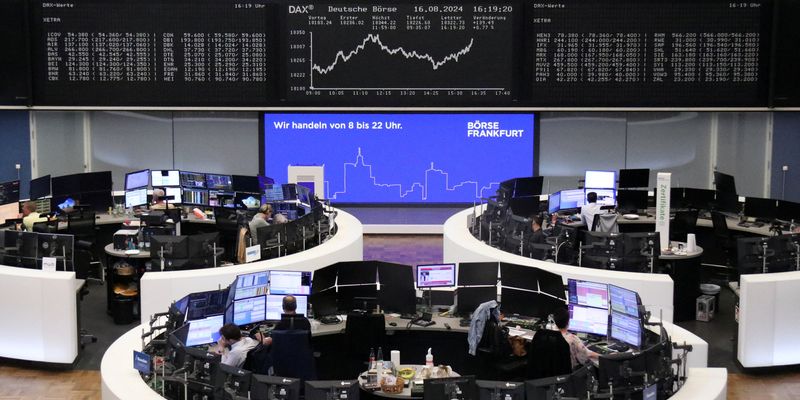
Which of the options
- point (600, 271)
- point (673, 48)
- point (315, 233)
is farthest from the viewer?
point (673, 48)

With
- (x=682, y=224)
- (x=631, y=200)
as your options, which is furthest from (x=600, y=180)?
(x=682, y=224)

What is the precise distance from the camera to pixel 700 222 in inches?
577

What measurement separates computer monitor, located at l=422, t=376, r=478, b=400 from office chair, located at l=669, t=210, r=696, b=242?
7766 millimetres

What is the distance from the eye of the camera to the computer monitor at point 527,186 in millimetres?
14514

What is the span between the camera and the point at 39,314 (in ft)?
35.3

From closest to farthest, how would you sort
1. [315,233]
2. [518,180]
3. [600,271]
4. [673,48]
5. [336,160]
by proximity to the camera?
[600,271] < [315,233] < [518,180] < [673,48] < [336,160]

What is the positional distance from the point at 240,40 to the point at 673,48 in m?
6.32

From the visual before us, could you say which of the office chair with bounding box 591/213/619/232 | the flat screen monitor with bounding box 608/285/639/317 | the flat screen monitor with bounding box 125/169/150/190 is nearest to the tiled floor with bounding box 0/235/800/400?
the flat screen monitor with bounding box 608/285/639/317

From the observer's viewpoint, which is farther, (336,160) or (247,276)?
(336,160)

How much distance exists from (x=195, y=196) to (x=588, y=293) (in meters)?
7.17

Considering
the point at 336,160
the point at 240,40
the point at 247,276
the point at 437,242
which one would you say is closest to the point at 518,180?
the point at 437,242

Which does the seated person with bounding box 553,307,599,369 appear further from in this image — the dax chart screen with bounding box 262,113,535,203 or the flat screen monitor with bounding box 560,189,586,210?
the dax chart screen with bounding box 262,113,535,203

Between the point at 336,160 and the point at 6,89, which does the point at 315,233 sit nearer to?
the point at 336,160

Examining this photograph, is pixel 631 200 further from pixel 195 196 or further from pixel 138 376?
pixel 138 376
